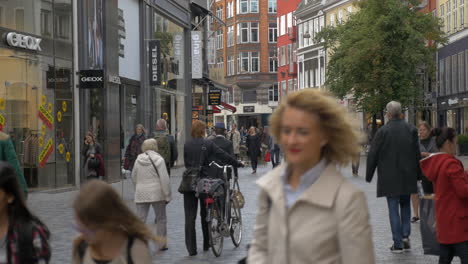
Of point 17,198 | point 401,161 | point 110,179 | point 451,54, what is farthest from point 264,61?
point 17,198

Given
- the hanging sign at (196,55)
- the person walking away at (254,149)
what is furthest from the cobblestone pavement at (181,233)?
the hanging sign at (196,55)

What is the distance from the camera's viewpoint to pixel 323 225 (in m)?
3.90

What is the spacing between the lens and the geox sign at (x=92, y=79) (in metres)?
25.4

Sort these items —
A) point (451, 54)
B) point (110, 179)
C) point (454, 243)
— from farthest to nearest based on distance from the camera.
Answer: point (451, 54)
point (110, 179)
point (454, 243)

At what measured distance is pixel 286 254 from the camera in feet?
13.1

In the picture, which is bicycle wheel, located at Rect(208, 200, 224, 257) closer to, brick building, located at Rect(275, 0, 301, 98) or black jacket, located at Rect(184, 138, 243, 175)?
black jacket, located at Rect(184, 138, 243, 175)

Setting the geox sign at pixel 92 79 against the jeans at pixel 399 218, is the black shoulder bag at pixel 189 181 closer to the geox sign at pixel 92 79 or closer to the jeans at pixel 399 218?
the jeans at pixel 399 218

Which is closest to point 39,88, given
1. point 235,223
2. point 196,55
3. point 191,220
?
point 235,223

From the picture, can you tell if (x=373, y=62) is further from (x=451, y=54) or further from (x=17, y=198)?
(x=17, y=198)

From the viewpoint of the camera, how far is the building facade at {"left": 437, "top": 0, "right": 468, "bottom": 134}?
57.1 meters

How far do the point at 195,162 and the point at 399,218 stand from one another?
2676 mm

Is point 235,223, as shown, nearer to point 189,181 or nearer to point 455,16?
point 189,181

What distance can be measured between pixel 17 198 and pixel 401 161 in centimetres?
791

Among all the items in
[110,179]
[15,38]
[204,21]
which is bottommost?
[110,179]
